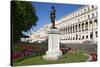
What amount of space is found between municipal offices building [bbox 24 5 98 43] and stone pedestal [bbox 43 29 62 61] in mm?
54

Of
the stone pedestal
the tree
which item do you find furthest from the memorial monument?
the tree

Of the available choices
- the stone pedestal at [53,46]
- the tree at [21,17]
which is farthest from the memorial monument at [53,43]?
the tree at [21,17]

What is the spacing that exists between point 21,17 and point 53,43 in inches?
15.6

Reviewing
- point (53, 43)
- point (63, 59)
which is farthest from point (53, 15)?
point (63, 59)

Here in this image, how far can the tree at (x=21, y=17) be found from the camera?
1929 millimetres

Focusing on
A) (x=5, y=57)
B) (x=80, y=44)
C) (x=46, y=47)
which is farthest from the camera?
(x=80, y=44)

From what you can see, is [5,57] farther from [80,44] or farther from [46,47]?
[80,44]

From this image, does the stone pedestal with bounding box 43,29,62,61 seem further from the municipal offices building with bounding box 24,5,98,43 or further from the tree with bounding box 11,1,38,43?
the tree with bounding box 11,1,38,43

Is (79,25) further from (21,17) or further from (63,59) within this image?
(21,17)

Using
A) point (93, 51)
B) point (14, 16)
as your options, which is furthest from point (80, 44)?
point (14, 16)

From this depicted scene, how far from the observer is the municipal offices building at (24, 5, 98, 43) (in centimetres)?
214

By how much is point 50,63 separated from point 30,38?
12.1 inches

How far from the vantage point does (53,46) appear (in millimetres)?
2094

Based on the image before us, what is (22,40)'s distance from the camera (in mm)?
1973
